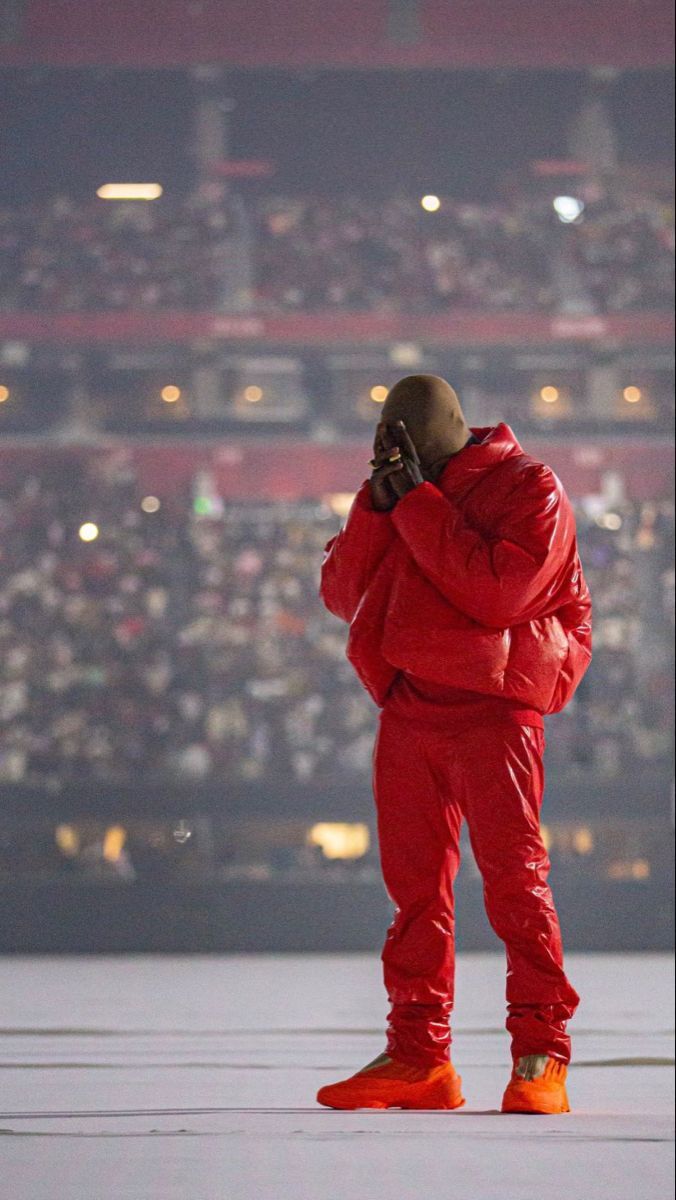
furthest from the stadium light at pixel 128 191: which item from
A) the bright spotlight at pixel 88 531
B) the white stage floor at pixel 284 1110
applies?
the white stage floor at pixel 284 1110

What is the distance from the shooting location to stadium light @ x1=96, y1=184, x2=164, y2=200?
18.0ft

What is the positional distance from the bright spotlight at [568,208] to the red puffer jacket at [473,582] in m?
4.46

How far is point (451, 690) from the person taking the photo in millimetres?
1603

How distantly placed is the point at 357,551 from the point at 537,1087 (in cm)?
60

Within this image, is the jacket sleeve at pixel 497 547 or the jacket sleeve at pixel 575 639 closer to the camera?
the jacket sleeve at pixel 497 547

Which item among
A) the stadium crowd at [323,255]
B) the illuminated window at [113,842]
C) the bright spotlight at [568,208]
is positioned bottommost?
the illuminated window at [113,842]

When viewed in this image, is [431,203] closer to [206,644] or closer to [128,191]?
[128,191]

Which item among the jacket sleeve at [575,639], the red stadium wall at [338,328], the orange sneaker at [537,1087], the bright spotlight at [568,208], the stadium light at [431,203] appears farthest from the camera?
the bright spotlight at [568,208]

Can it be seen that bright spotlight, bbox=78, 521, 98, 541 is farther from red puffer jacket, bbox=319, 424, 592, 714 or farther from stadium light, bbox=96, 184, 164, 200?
red puffer jacket, bbox=319, 424, 592, 714

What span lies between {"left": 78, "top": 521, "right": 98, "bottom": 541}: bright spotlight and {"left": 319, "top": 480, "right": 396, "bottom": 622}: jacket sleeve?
4048 mm

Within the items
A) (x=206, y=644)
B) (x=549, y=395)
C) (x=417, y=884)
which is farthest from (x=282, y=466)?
(x=417, y=884)

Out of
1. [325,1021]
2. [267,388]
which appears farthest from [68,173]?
[325,1021]

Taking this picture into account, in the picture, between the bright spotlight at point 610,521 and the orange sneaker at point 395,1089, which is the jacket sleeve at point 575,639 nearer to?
the orange sneaker at point 395,1089

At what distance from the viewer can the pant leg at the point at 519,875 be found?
1502mm
